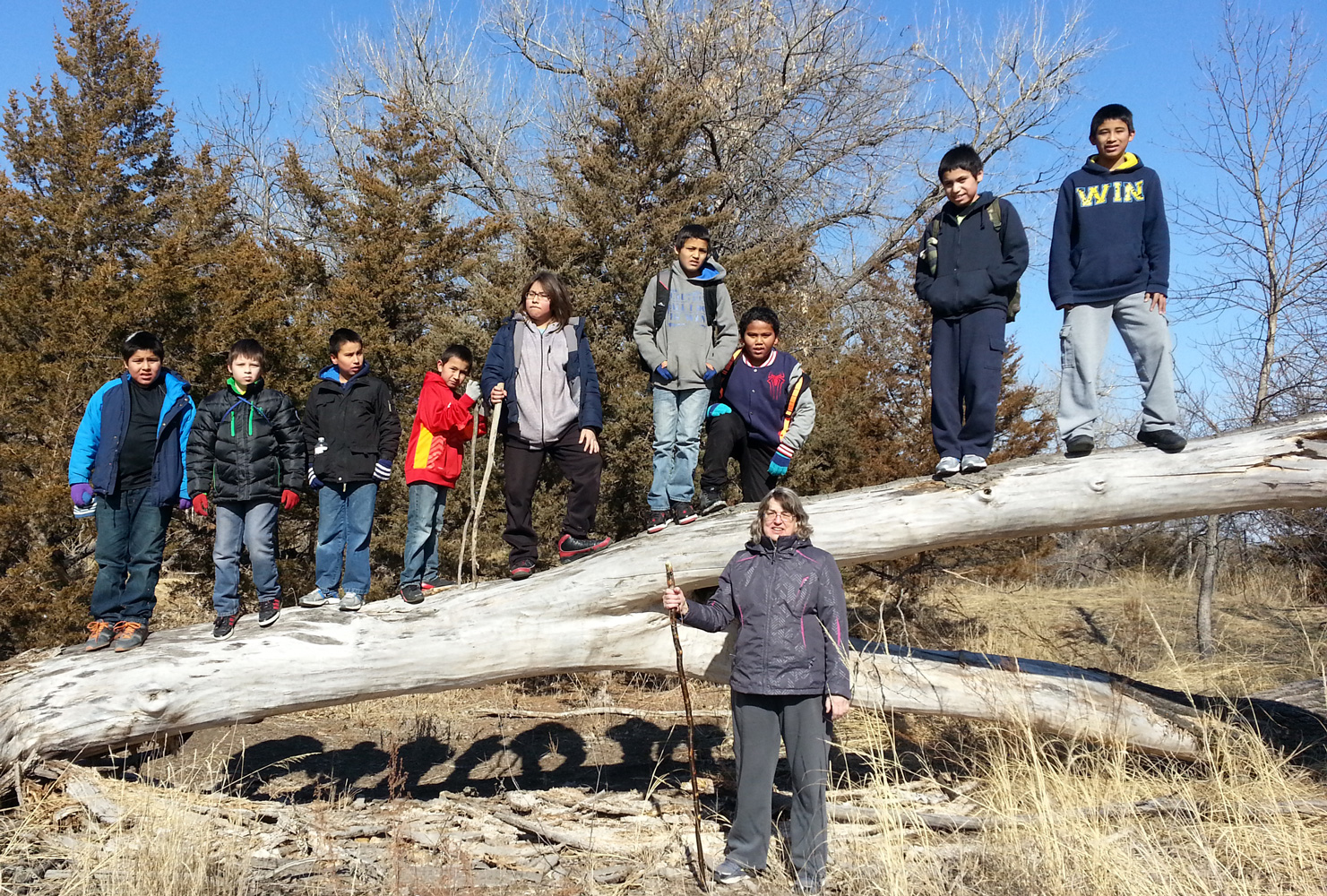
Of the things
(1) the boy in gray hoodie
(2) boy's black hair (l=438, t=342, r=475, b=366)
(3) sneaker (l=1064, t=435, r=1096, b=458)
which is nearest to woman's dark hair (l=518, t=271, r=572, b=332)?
(1) the boy in gray hoodie

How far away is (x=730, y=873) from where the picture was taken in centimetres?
441

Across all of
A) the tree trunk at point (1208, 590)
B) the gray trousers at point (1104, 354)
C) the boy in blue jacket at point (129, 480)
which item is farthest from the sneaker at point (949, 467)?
the tree trunk at point (1208, 590)

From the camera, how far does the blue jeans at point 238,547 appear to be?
5.32m

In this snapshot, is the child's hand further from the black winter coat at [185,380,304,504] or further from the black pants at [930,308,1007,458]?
the black winter coat at [185,380,304,504]

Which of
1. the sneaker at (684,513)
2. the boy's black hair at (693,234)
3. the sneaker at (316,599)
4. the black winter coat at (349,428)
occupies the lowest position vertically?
the sneaker at (316,599)

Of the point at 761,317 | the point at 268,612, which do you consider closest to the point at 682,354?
the point at 761,317

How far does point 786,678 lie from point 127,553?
4106mm

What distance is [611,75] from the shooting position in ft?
38.2

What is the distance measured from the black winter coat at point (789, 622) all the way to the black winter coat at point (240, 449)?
275cm

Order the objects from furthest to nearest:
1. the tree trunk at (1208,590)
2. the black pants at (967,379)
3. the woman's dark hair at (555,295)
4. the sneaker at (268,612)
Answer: the tree trunk at (1208,590)
the woman's dark hair at (555,295)
the sneaker at (268,612)
the black pants at (967,379)

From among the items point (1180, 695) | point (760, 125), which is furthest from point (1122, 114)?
point (760, 125)

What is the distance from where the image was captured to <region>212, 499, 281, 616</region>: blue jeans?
5.32 m

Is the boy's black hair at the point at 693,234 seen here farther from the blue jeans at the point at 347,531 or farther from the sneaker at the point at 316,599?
the sneaker at the point at 316,599

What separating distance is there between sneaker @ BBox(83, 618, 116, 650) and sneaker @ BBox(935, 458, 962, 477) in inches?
196
